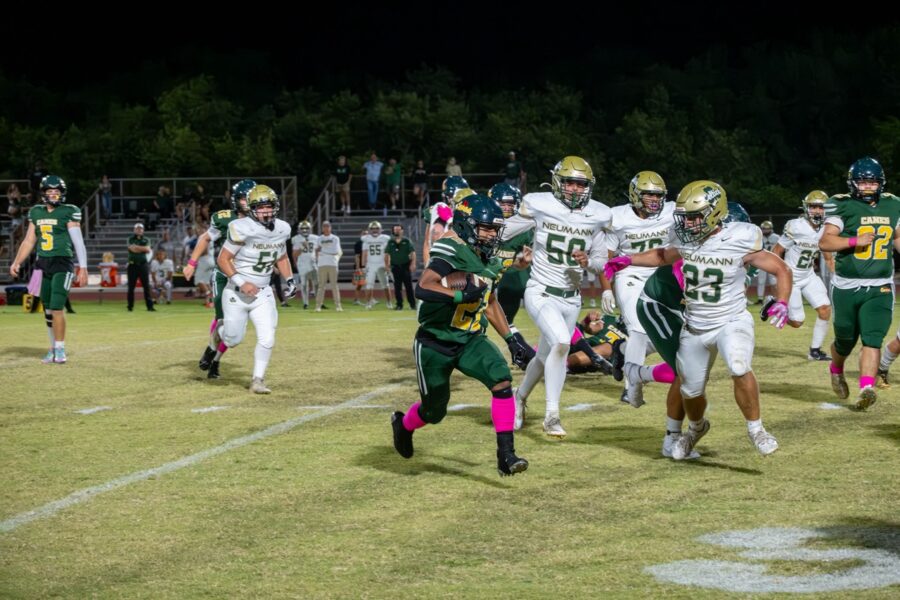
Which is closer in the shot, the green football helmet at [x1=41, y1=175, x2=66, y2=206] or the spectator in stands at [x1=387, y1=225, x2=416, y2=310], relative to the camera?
the green football helmet at [x1=41, y1=175, x2=66, y2=206]

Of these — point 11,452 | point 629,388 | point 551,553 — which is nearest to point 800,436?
point 629,388

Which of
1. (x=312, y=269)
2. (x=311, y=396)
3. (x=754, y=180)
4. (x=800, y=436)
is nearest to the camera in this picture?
(x=800, y=436)

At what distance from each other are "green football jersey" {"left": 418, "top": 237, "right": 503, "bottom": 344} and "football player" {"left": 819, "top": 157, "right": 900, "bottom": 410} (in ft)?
12.2

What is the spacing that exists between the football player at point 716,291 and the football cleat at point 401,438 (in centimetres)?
163

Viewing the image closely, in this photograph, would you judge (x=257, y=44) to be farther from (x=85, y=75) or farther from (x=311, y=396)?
(x=311, y=396)

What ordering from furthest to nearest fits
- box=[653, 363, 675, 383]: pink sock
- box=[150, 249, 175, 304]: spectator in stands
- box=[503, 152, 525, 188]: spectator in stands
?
1. box=[503, 152, 525, 188]: spectator in stands
2. box=[150, 249, 175, 304]: spectator in stands
3. box=[653, 363, 675, 383]: pink sock

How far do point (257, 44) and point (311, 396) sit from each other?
1913 inches

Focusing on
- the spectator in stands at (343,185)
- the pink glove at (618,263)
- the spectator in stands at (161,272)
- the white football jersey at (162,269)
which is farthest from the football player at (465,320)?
the spectator in stands at (343,185)

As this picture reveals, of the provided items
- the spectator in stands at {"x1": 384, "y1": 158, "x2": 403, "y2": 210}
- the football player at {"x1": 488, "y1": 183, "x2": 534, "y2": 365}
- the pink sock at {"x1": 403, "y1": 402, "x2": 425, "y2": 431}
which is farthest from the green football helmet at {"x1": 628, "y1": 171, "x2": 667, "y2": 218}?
the spectator in stands at {"x1": 384, "y1": 158, "x2": 403, "y2": 210}

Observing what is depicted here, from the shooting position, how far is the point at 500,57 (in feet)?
186

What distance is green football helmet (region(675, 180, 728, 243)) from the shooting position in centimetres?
706

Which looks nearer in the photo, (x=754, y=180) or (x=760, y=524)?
(x=760, y=524)

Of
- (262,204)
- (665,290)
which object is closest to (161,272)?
(262,204)

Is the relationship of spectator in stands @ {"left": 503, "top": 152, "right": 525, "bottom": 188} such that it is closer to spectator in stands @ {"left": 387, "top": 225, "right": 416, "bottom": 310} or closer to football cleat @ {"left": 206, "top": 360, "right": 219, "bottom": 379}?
spectator in stands @ {"left": 387, "top": 225, "right": 416, "bottom": 310}
